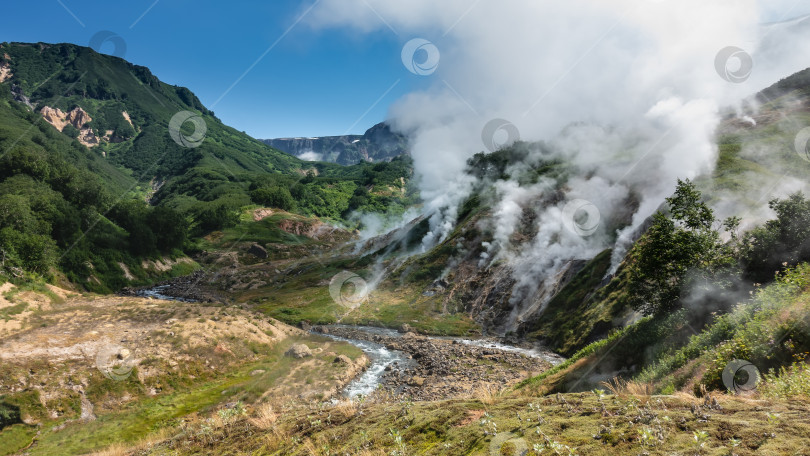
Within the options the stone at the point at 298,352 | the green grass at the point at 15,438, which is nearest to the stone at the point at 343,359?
the stone at the point at 298,352

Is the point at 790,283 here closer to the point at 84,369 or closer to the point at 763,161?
the point at 84,369

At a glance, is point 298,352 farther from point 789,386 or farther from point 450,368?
point 789,386

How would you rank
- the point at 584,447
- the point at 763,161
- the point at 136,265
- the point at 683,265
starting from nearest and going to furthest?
the point at 584,447, the point at 683,265, the point at 763,161, the point at 136,265

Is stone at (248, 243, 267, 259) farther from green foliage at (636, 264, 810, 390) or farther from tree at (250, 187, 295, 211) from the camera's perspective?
green foliage at (636, 264, 810, 390)

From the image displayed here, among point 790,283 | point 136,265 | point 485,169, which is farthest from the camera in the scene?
point 485,169

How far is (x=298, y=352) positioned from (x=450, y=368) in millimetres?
20793

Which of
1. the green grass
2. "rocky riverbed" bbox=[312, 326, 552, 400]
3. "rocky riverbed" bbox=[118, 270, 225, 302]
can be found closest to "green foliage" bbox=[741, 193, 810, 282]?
"rocky riverbed" bbox=[312, 326, 552, 400]

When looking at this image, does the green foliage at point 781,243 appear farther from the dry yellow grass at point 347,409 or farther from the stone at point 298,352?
the stone at point 298,352

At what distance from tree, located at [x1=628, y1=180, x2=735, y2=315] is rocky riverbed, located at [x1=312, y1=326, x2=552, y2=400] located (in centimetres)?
1575

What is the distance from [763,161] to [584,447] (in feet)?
271

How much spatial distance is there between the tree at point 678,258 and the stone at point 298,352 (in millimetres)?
39438

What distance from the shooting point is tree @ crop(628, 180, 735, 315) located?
84.7ft

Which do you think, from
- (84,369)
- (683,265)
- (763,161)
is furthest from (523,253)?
(84,369)

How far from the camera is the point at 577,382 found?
79.5ft
